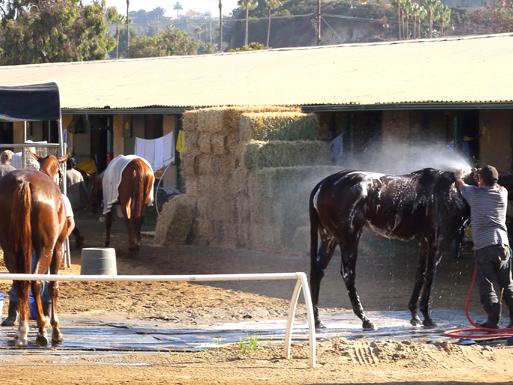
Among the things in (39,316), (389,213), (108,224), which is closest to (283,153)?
(108,224)

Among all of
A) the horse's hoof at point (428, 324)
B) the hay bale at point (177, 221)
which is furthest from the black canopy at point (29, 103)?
the horse's hoof at point (428, 324)

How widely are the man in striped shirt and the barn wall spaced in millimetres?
9089

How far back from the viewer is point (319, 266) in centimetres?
1274

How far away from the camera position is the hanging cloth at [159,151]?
86.2ft

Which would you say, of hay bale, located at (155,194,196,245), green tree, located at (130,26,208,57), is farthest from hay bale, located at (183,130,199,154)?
green tree, located at (130,26,208,57)

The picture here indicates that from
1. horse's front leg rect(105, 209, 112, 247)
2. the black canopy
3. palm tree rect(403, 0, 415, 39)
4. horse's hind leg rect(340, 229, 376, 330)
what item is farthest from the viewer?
palm tree rect(403, 0, 415, 39)

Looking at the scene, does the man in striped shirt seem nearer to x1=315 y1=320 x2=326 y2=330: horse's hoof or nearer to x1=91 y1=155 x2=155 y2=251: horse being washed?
x1=315 y1=320 x2=326 y2=330: horse's hoof

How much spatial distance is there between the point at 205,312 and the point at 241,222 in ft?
21.8

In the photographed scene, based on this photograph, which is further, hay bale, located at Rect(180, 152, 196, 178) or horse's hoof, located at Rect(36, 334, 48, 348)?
hay bale, located at Rect(180, 152, 196, 178)

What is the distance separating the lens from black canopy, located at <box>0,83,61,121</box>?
1555cm

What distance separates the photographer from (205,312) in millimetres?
13289

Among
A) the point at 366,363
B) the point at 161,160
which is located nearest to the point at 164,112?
the point at 161,160

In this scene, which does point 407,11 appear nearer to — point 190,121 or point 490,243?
point 190,121

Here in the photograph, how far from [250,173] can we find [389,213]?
692 cm
